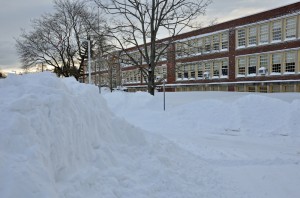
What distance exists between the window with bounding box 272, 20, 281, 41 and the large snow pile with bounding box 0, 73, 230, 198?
27887 millimetres

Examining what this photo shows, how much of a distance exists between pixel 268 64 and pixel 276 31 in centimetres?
355

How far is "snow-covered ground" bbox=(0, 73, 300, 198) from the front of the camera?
4.07 m

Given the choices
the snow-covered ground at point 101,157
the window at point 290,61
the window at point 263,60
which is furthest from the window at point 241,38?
the snow-covered ground at point 101,157

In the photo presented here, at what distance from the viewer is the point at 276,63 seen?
105ft

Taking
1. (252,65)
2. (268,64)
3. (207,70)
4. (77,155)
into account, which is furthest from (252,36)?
(77,155)

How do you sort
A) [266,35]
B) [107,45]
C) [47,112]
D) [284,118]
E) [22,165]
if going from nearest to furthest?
[22,165] → [47,112] → [284,118] → [107,45] → [266,35]

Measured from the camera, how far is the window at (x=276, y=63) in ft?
103

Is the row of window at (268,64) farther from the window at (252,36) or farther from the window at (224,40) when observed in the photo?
the window at (224,40)

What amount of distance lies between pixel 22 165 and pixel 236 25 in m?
35.4

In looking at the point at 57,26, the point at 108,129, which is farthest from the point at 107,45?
the point at 108,129

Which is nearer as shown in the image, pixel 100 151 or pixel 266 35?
pixel 100 151

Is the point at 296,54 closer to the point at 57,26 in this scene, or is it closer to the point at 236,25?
the point at 236,25

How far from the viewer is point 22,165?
3.76 m

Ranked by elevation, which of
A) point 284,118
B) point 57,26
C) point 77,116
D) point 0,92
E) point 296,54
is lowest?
point 284,118
